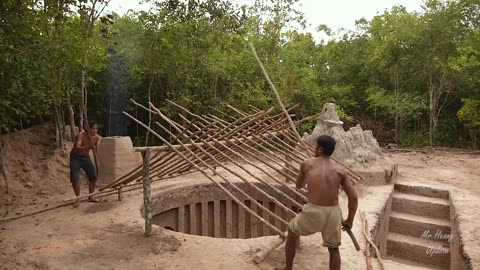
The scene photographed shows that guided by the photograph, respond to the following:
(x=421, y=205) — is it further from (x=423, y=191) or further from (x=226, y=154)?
(x=226, y=154)

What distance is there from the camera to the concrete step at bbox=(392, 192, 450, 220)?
24.9 feet

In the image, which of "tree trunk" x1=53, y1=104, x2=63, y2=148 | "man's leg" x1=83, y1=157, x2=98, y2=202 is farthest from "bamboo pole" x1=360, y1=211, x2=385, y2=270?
"tree trunk" x1=53, y1=104, x2=63, y2=148

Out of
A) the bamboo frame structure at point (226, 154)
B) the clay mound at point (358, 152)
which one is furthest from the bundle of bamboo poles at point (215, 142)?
the clay mound at point (358, 152)

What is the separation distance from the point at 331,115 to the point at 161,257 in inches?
241

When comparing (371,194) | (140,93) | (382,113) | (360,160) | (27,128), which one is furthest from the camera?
(382,113)

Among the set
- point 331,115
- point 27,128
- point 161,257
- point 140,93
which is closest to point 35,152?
point 27,128

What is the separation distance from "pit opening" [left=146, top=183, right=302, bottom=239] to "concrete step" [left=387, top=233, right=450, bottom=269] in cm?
192

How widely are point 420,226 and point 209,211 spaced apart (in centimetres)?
423

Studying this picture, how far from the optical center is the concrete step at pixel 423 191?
7.96 metres

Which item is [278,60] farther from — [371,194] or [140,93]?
[371,194]

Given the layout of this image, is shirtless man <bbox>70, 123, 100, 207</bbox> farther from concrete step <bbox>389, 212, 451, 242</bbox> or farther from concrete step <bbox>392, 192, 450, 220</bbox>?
concrete step <bbox>392, 192, 450, 220</bbox>

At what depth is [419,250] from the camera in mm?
6875

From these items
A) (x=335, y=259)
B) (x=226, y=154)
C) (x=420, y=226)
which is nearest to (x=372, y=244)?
(x=335, y=259)

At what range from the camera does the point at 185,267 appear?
167 inches
